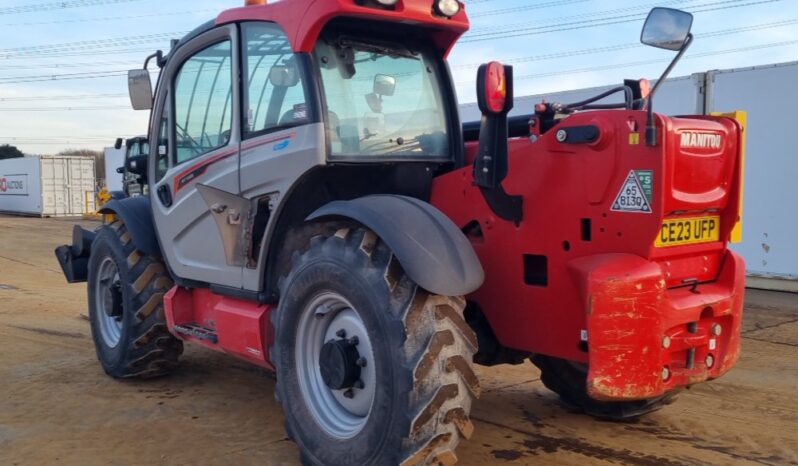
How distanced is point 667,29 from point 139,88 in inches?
149

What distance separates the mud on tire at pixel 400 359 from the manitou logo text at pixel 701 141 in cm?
124

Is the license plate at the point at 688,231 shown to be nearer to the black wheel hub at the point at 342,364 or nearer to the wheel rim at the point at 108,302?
the black wheel hub at the point at 342,364

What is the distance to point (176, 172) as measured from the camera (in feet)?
17.2

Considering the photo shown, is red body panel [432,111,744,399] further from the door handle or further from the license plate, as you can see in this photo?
the door handle

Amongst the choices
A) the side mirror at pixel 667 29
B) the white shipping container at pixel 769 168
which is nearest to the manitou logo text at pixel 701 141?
the side mirror at pixel 667 29

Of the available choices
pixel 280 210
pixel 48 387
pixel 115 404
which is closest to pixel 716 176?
pixel 280 210

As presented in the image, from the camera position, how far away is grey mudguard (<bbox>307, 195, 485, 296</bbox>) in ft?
11.0

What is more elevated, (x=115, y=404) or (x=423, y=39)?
(x=423, y=39)

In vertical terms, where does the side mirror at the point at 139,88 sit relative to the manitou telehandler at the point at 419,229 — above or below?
above

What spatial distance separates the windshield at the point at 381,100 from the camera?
13.8 ft

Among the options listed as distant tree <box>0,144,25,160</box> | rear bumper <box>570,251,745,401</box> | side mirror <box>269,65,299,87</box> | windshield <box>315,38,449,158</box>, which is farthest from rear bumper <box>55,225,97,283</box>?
distant tree <box>0,144,25,160</box>

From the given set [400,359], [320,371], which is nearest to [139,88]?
[320,371]

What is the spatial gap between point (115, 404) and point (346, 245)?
2637 millimetres

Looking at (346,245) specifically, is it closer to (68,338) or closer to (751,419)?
(751,419)
